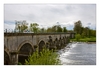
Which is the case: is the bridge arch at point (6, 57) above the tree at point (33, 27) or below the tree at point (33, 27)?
below

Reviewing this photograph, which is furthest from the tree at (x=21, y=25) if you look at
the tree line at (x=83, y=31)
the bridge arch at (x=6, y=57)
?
the tree line at (x=83, y=31)

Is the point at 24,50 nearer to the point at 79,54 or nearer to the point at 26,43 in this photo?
the point at 26,43

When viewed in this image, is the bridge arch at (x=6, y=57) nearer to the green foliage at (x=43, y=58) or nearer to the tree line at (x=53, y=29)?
the green foliage at (x=43, y=58)

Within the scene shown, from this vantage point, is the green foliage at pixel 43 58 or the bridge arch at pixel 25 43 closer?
the green foliage at pixel 43 58

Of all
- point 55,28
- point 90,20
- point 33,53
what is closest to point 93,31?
point 90,20

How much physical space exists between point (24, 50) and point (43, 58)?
45 cm

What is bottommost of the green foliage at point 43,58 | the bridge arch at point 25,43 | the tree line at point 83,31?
the green foliage at point 43,58

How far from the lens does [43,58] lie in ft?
18.2

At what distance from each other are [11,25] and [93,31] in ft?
5.34

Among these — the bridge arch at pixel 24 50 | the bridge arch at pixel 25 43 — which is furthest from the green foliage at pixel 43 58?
the bridge arch at pixel 25 43

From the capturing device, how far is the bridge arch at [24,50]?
5.61 meters

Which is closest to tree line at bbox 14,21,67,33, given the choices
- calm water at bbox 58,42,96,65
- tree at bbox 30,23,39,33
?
tree at bbox 30,23,39,33

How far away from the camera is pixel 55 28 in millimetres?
5664

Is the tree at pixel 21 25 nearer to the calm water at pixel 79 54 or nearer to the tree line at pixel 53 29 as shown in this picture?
the tree line at pixel 53 29
